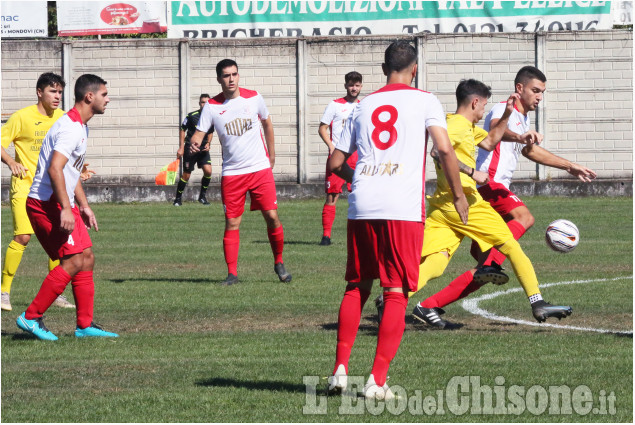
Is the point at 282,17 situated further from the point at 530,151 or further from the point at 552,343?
the point at 552,343

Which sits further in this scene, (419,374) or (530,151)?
(530,151)

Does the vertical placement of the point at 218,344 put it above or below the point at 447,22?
below

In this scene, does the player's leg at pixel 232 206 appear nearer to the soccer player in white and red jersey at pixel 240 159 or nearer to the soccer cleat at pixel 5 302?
the soccer player in white and red jersey at pixel 240 159

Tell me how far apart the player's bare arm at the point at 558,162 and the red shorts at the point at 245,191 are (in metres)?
3.44

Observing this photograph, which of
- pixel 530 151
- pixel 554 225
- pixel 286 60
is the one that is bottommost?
pixel 554 225

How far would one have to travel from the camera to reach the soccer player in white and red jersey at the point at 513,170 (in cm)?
903

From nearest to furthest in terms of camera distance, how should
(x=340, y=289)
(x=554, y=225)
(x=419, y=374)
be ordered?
1. (x=419, y=374)
2. (x=554, y=225)
3. (x=340, y=289)

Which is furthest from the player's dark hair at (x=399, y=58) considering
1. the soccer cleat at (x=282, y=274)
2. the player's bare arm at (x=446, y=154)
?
the soccer cleat at (x=282, y=274)

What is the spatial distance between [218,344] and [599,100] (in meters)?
20.4

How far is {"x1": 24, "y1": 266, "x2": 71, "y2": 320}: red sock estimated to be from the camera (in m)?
8.64

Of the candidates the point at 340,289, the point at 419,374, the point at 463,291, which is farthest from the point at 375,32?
the point at 419,374

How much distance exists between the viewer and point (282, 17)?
28.5 metres

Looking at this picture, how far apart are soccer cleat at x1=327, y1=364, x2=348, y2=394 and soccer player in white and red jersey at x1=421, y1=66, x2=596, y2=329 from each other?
270cm

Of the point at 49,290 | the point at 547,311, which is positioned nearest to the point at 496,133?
the point at 547,311
